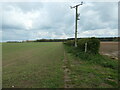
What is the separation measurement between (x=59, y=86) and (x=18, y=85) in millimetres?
1274

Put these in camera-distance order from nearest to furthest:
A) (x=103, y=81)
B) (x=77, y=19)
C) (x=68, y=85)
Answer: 1. (x=68, y=85)
2. (x=103, y=81)
3. (x=77, y=19)

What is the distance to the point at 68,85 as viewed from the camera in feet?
10.9

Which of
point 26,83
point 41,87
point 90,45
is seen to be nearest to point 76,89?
point 41,87

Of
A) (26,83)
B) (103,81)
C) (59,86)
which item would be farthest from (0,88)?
(103,81)

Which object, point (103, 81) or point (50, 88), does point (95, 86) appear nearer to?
point (103, 81)

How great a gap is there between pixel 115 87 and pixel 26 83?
2.68 meters

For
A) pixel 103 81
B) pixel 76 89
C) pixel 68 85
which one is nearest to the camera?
pixel 76 89

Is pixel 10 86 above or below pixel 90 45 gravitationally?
below

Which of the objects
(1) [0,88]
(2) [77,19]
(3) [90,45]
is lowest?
(1) [0,88]

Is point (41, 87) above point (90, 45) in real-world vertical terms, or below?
below

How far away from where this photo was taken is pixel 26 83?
11.5ft

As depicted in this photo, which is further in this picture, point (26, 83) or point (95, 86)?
point (26, 83)

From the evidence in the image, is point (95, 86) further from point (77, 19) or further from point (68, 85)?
point (77, 19)

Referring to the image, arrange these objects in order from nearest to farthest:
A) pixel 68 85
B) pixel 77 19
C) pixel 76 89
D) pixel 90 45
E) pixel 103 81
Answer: pixel 76 89 → pixel 68 85 → pixel 103 81 → pixel 90 45 → pixel 77 19
